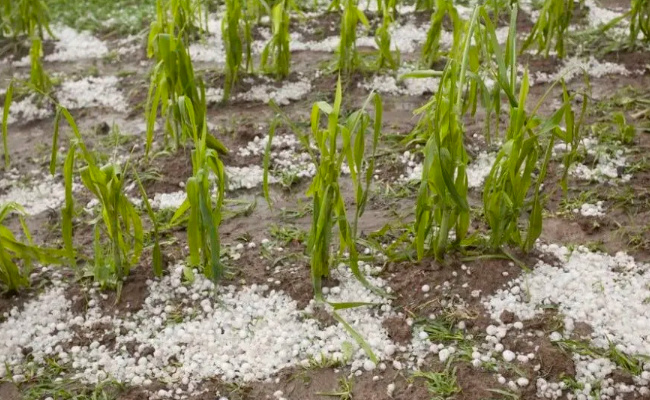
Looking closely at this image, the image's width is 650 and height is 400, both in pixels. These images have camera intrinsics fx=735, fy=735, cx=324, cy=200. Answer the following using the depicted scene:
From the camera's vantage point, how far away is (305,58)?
357 centimetres

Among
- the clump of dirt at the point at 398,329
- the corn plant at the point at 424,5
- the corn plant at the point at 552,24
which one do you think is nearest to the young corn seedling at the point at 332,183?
the clump of dirt at the point at 398,329

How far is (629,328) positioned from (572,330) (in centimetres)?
15

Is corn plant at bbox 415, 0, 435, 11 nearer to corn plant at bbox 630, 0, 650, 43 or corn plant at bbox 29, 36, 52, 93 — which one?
corn plant at bbox 630, 0, 650, 43

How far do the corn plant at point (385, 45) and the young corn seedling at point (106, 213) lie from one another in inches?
56.0

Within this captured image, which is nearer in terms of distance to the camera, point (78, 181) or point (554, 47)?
point (78, 181)

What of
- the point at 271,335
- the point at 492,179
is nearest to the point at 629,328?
the point at 492,179

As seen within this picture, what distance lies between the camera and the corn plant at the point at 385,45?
308cm

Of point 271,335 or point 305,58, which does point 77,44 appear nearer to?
point 305,58

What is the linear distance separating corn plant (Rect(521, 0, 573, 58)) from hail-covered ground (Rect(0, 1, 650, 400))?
0.34 m

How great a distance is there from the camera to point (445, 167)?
6.30 feet

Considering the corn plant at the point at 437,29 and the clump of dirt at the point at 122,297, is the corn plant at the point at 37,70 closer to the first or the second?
the clump of dirt at the point at 122,297

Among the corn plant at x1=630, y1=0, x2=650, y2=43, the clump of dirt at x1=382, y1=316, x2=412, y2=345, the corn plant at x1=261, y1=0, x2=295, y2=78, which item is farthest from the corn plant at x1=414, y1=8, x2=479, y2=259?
the corn plant at x1=630, y1=0, x2=650, y2=43

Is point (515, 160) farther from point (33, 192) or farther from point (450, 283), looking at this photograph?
point (33, 192)

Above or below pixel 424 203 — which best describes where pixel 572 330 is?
below
